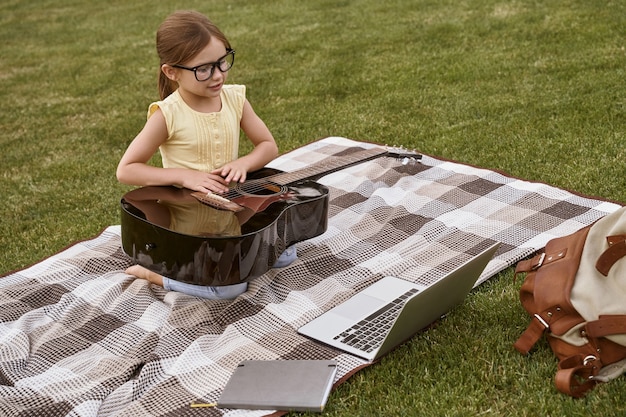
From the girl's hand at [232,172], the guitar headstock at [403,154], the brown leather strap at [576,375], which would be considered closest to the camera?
the brown leather strap at [576,375]

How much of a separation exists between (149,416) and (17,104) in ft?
17.1

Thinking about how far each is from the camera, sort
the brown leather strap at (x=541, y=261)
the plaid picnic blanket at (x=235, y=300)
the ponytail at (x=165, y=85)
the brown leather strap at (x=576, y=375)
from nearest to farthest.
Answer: the brown leather strap at (x=576, y=375) → the plaid picnic blanket at (x=235, y=300) → the brown leather strap at (x=541, y=261) → the ponytail at (x=165, y=85)

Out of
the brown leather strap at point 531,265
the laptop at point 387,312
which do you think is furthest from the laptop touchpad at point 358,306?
the brown leather strap at point 531,265

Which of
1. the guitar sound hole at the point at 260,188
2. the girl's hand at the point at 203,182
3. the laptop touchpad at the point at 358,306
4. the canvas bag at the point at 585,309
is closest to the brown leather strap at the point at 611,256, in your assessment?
the canvas bag at the point at 585,309

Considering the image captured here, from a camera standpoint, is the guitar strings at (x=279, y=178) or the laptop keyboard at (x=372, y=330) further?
the guitar strings at (x=279, y=178)

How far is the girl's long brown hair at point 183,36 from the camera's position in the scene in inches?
134

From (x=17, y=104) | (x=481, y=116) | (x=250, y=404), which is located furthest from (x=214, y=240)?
(x=17, y=104)

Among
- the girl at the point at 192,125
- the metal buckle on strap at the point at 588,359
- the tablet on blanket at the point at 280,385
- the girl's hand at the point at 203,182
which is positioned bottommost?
the tablet on blanket at the point at 280,385

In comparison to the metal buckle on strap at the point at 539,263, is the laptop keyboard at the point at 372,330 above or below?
below

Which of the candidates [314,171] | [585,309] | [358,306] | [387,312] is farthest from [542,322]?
[314,171]

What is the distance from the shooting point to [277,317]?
315 cm

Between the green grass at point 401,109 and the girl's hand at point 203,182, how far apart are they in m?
1.06

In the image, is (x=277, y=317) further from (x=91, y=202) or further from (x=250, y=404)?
(x=91, y=202)

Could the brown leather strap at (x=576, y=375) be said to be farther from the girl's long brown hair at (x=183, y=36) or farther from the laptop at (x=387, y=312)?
the girl's long brown hair at (x=183, y=36)
